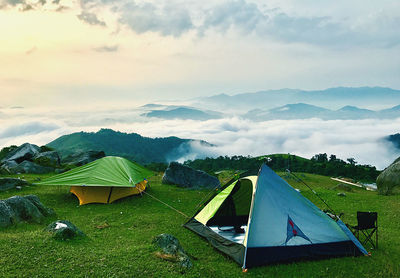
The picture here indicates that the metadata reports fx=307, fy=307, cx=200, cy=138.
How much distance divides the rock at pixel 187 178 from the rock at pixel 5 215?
13469 mm

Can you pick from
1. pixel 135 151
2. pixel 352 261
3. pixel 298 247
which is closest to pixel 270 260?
pixel 298 247

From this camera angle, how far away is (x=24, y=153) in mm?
33219

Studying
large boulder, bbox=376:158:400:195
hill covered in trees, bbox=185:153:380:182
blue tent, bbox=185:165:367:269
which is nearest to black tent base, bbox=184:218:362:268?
blue tent, bbox=185:165:367:269

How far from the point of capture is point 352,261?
9.59 meters

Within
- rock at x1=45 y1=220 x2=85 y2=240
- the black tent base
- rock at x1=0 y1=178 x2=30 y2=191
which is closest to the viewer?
the black tent base

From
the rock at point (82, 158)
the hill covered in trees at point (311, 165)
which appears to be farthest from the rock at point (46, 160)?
the hill covered in trees at point (311, 165)

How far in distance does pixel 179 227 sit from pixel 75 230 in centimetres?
437

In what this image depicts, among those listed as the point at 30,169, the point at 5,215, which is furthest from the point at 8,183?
the point at 30,169

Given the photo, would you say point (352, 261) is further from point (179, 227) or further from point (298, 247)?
point (179, 227)

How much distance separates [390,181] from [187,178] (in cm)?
1556

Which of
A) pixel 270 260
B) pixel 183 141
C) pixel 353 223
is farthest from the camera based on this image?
pixel 183 141

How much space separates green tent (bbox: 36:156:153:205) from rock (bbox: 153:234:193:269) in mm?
7930

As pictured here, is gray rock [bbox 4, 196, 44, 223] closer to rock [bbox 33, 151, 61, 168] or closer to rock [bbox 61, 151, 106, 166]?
rock [bbox 33, 151, 61, 168]

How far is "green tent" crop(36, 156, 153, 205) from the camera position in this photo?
57.0 ft
